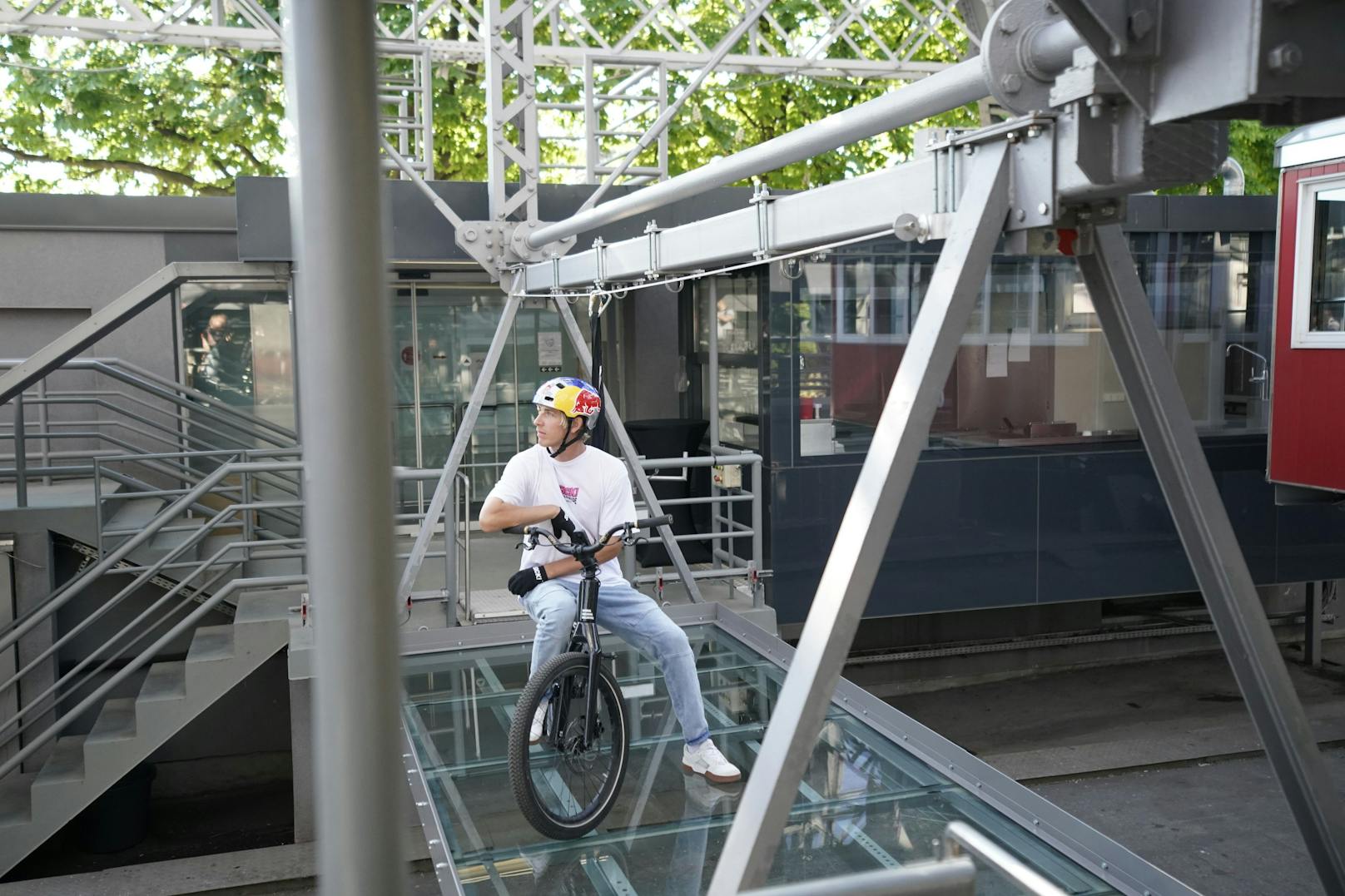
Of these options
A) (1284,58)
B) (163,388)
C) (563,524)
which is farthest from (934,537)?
(1284,58)

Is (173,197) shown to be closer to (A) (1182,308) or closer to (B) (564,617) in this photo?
(B) (564,617)

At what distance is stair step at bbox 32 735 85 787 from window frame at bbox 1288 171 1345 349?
907 centimetres

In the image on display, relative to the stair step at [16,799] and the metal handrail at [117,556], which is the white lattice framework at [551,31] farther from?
the stair step at [16,799]

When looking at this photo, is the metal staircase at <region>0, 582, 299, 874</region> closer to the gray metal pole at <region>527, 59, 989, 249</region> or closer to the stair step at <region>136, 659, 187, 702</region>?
the stair step at <region>136, 659, 187, 702</region>

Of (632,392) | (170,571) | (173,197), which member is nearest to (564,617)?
(170,571)

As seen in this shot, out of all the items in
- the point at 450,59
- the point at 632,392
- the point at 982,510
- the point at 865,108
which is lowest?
the point at 982,510

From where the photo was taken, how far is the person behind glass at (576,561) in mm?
5699

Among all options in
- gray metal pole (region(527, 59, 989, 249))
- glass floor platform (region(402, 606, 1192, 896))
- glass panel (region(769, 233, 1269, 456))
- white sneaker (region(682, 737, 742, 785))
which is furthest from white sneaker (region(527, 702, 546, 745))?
glass panel (region(769, 233, 1269, 456))

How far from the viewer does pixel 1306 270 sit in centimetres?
950

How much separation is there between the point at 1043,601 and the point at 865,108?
7.80 meters

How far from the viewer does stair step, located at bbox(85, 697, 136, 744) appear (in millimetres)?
8164

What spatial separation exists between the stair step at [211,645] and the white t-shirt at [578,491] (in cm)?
352

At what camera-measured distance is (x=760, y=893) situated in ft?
5.19

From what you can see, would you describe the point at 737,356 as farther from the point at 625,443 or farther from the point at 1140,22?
the point at 1140,22
